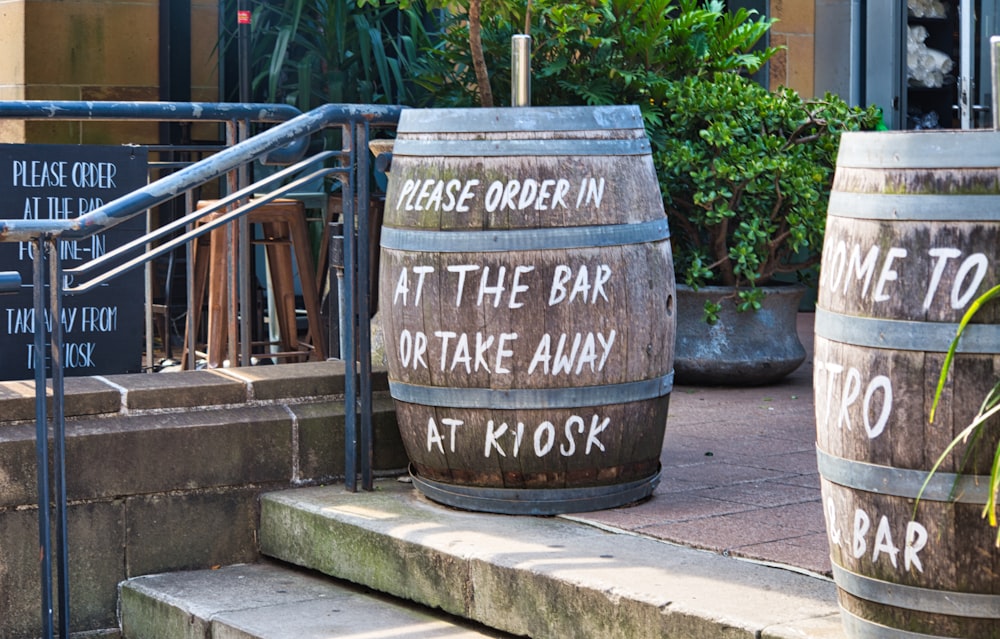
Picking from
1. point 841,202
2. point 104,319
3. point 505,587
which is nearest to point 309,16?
point 104,319

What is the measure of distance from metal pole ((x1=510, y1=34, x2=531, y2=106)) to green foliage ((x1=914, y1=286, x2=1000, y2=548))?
1.84 metres

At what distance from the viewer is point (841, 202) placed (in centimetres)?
267

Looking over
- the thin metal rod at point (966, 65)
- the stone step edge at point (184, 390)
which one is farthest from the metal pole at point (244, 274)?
the thin metal rod at point (966, 65)

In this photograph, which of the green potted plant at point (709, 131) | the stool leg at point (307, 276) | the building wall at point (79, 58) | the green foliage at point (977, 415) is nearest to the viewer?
the green foliage at point (977, 415)

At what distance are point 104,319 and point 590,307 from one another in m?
2.07

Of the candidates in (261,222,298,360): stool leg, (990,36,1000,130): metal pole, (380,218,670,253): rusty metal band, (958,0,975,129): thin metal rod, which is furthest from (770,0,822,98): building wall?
(990,36,1000,130): metal pole

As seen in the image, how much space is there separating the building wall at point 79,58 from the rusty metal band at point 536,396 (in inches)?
182

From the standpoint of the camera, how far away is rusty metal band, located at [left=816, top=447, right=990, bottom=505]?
2.49 metres

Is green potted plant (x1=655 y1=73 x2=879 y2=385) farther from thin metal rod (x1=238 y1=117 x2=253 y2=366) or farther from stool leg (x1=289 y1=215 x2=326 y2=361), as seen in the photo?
thin metal rod (x1=238 y1=117 x2=253 y2=366)

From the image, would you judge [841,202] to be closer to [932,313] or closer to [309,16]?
[932,313]

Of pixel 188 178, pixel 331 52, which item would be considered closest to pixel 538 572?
pixel 188 178

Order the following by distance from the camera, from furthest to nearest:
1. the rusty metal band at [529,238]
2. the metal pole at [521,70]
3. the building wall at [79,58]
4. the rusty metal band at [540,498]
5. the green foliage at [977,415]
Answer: the building wall at [79,58]
the metal pole at [521,70]
the rusty metal band at [540,498]
the rusty metal band at [529,238]
the green foliage at [977,415]

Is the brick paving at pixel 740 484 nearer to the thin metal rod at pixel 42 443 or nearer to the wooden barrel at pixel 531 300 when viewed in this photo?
the wooden barrel at pixel 531 300

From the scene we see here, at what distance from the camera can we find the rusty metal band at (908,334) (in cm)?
247
